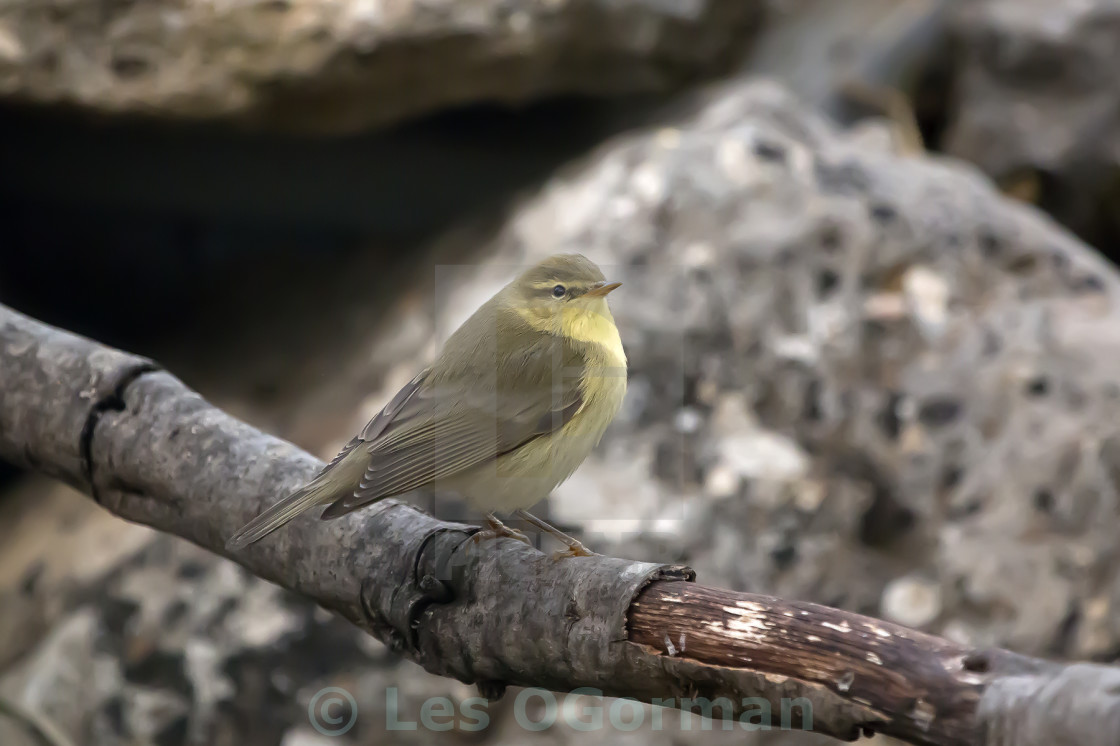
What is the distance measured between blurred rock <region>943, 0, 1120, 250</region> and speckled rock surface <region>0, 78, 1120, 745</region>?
3.74 feet

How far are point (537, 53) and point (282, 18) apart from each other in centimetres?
105

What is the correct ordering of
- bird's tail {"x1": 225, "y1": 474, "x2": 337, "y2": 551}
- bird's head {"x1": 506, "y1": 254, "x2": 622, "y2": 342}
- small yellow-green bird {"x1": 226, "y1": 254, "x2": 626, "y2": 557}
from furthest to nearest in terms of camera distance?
1. bird's head {"x1": 506, "y1": 254, "x2": 622, "y2": 342}
2. small yellow-green bird {"x1": 226, "y1": 254, "x2": 626, "y2": 557}
3. bird's tail {"x1": 225, "y1": 474, "x2": 337, "y2": 551}

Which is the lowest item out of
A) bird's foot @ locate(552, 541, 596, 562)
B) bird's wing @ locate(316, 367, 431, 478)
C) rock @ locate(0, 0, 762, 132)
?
bird's foot @ locate(552, 541, 596, 562)

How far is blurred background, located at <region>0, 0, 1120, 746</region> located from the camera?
3553mm

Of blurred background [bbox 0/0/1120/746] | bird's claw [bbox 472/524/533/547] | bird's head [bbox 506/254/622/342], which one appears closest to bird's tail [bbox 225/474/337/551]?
bird's claw [bbox 472/524/533/547]

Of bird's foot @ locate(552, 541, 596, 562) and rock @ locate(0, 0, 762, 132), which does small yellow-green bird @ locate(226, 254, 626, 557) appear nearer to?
bird's foot @ locate(552, 541, 596, 562)

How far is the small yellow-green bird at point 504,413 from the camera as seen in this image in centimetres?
222

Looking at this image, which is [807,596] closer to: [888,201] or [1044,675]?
[888,201]

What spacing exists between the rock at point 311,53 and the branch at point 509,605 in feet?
5.25

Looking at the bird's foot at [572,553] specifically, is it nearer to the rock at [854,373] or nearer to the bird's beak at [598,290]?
the bird's beak at [598,290]

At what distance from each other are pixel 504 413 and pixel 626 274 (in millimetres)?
1589

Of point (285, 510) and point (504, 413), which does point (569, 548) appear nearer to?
point (504, 413)

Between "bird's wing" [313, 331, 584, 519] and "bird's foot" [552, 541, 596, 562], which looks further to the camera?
"bird's wing" [313, 331, 584, 519]

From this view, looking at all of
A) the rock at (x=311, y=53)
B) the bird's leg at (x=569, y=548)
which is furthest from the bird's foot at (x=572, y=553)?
the rock at (x=311, y=53)
